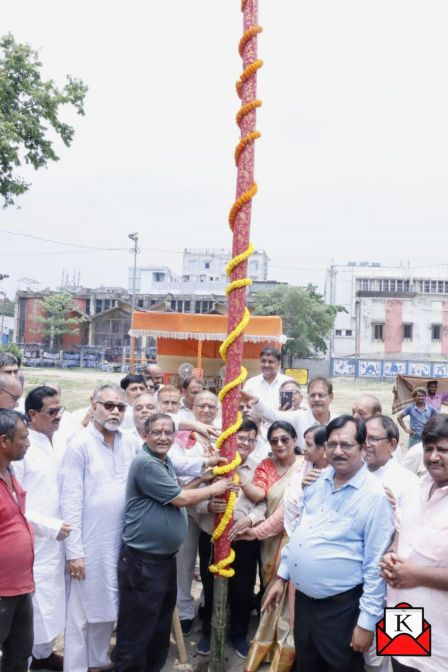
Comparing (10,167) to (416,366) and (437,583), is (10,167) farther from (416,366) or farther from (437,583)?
(416,366)

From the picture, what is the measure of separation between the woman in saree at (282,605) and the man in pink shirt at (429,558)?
826mm

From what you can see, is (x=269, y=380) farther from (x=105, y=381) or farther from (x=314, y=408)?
(x=105, y=381)

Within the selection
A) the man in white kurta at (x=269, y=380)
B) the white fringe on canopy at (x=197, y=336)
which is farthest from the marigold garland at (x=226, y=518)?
the white fringe on canopy at (x=197, y=336)

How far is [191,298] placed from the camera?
4766cm

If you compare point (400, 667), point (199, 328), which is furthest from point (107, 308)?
point (400, 667)

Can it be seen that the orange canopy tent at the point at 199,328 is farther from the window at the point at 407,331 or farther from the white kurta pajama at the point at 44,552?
the window at the point at 407,331

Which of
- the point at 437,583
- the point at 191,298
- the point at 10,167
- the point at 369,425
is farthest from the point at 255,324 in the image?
the point at 191,298

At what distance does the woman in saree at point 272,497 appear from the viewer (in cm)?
359

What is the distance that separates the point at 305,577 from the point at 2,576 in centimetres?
151

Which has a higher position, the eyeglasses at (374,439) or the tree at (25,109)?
the tree at (25,109)

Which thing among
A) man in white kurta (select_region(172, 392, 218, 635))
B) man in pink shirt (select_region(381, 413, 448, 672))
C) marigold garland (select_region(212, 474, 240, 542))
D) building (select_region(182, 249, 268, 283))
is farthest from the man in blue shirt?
building (select_region(182, 249, 268, 283))

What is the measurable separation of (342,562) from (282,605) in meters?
1.19

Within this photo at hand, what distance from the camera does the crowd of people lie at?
2566 mm

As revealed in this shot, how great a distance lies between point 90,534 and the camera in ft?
11.6
